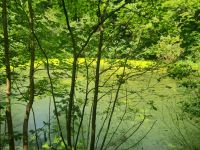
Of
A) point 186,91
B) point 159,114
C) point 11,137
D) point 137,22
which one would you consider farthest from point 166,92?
point 11,137

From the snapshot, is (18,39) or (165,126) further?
(165,126)

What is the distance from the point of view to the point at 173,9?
11.5ft

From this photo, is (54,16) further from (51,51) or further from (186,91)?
(186,91)

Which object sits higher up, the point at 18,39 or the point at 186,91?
the point at 18,39

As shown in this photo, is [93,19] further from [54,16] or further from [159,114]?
[159,114]

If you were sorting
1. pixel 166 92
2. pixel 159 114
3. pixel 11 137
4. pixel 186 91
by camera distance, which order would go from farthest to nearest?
pixel 166 92 → pixel 159 114 → pixel 186 91 → pixel 11 137

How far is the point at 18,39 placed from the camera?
12.7 ft

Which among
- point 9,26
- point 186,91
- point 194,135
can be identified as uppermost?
point 9,26

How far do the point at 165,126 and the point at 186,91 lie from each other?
247 cm

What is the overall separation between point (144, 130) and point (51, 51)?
5.32 meters

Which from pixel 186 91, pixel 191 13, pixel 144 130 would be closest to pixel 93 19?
pixel 191 13

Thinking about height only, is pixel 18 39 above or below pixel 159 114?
above

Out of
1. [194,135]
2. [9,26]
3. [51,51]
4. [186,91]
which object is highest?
[9,26]

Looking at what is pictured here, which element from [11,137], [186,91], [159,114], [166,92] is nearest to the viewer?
[11,137]
